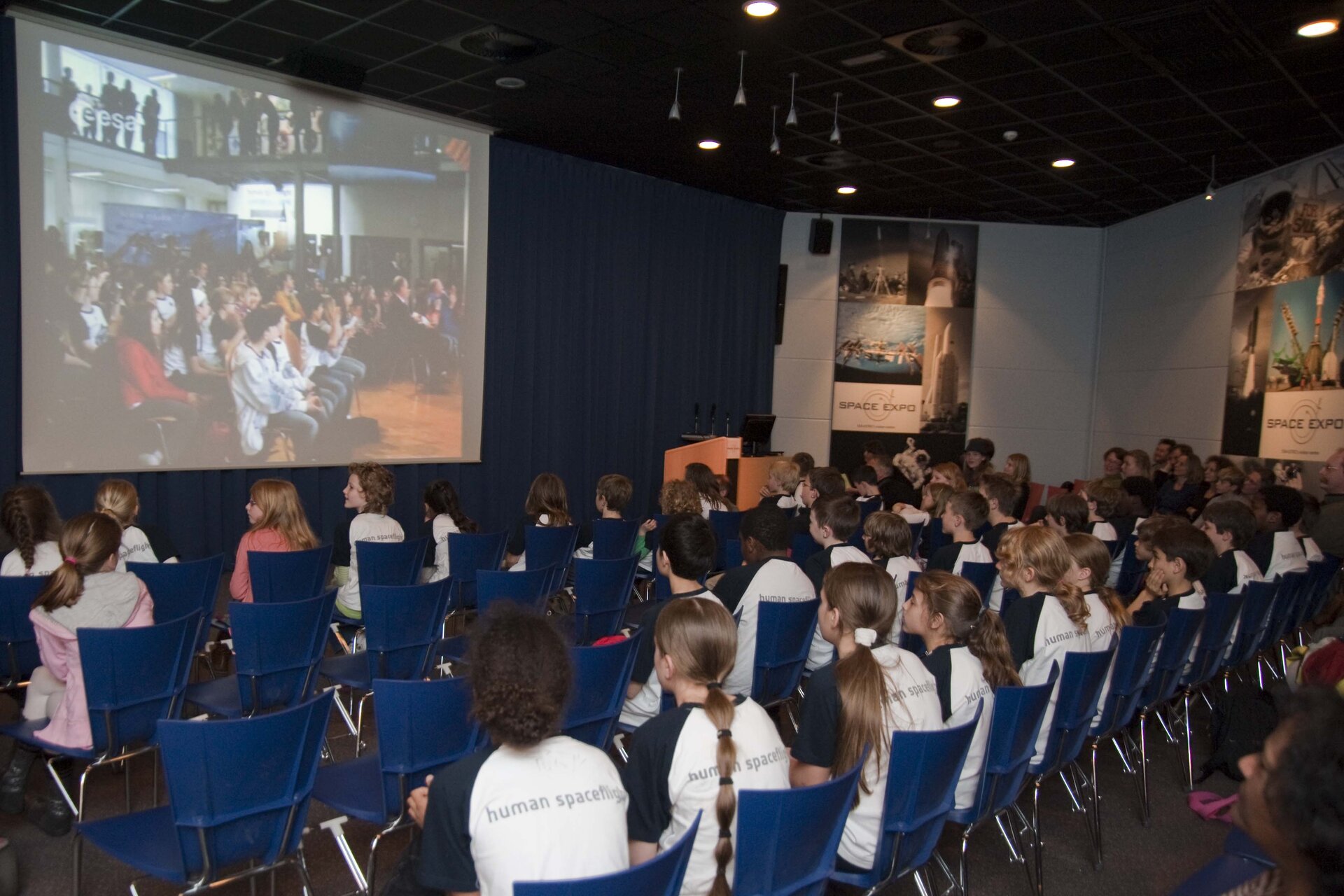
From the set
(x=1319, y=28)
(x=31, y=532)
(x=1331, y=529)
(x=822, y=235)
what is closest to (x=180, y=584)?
(x=31, y=532)

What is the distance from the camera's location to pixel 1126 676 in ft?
11.9

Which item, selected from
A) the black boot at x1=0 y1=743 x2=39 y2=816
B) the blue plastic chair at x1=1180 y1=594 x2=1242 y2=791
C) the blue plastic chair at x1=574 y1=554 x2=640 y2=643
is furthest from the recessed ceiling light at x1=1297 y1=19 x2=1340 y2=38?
the black boot at x1=0 y1=743 x2=39 y2=816

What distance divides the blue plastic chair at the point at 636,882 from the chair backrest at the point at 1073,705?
1.95 metres

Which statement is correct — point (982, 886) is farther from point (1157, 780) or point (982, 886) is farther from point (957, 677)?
point (1157, 780)

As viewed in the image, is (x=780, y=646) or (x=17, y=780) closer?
(x=17, y=780)

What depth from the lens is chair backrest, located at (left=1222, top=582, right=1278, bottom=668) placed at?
4.58 metres

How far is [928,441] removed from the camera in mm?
12461

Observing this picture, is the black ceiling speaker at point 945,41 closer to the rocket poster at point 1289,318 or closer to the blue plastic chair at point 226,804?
the rocket poster at point 1289,318

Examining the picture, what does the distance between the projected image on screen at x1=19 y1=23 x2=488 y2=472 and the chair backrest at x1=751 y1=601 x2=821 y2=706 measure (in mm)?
5471

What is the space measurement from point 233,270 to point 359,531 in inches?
142

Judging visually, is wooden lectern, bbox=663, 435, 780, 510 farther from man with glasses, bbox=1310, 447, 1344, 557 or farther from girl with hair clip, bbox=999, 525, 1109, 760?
girl with hair clip, bbox=999, 525, 1109, 760

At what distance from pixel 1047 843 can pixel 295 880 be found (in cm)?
277

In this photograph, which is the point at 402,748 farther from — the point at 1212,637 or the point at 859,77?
the point at 859,77

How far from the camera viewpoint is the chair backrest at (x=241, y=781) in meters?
2.15
